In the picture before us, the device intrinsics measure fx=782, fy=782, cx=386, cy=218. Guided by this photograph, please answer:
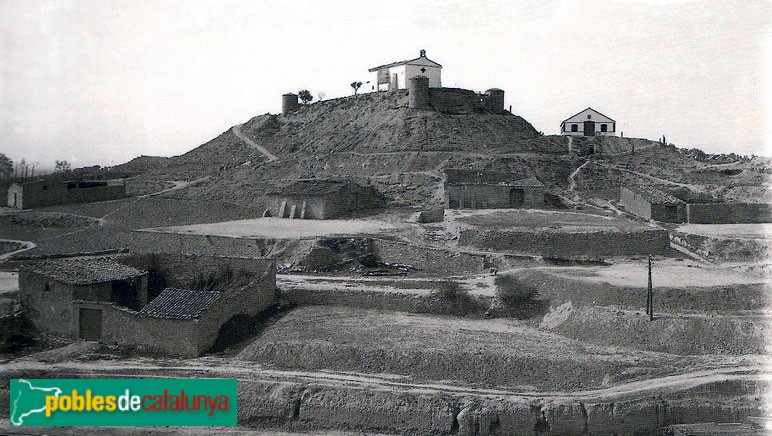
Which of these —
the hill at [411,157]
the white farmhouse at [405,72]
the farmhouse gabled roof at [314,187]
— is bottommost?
the farmhouse gabled roof at [314,187]

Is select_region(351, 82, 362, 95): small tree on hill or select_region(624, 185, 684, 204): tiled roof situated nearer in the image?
select_region(624, 185, 684, 204): tiled roof

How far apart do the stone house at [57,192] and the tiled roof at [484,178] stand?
58.7 feet

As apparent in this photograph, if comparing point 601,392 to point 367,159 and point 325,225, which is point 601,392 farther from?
point 367,159

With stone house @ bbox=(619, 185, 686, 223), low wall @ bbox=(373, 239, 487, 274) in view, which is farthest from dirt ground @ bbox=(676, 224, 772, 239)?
low wall @ bbox=(373, 239, 487, 274)

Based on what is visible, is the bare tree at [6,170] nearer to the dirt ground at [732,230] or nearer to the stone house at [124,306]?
the stone house at [124,306]

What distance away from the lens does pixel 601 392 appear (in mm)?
16516

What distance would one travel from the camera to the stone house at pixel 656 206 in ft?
104

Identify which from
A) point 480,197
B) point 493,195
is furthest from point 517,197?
point 480,197

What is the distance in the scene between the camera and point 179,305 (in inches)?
804

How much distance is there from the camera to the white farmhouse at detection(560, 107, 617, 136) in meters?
50.8

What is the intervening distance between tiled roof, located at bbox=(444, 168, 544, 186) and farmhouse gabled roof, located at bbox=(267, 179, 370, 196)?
4.49m

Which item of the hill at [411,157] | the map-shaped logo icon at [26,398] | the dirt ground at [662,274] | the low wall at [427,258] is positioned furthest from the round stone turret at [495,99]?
the map-shaped logo icon at [26,398]

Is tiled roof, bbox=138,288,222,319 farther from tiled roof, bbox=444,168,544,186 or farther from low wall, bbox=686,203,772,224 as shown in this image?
low wall, bbox=686,203,772,224

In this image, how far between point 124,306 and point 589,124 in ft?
120
